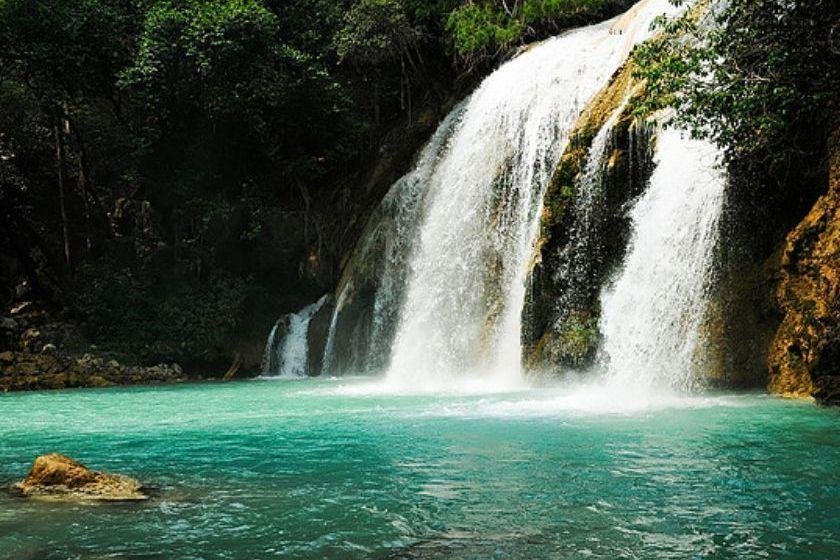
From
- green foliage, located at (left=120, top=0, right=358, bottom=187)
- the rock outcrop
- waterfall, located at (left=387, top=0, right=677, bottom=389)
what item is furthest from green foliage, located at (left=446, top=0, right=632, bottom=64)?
the rock outcrop

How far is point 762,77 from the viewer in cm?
1278

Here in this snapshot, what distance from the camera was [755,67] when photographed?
13.3 meters

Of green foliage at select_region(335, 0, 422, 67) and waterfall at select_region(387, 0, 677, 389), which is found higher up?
green foliage at select_region(335, 0, 422, 67)

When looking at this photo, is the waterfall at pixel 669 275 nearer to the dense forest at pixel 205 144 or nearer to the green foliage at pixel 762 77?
the green foliage at pixel 762 77

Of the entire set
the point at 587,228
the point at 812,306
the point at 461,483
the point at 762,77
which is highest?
the point at 762,77

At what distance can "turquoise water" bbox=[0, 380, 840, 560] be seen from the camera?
528cm

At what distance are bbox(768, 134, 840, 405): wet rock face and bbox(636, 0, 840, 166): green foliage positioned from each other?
87cm

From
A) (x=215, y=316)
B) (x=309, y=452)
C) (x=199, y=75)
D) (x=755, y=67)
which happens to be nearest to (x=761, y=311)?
(x=755, y=67)

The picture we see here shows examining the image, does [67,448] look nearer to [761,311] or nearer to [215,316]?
[761,311]

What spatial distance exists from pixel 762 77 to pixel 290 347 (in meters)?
17.8

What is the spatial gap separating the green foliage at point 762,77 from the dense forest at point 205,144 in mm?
13243

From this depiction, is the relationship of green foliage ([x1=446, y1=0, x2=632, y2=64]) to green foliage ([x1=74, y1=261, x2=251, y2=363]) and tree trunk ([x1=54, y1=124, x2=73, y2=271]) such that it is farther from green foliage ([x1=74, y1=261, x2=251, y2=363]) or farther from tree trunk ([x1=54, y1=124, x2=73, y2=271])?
tree trunk ([x1=54, y1=124, x2=73, y2=271])

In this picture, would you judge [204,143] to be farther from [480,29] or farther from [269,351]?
[480,29]

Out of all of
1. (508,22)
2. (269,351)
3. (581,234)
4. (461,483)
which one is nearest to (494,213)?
(581,234)
